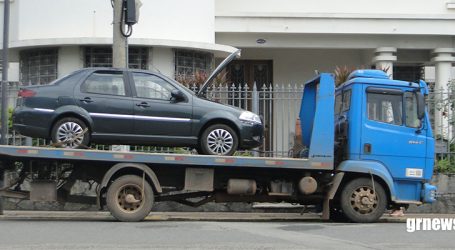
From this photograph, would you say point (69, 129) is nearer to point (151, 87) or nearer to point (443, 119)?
point (151, 87)

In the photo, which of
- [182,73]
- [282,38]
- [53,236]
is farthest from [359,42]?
[53,236]

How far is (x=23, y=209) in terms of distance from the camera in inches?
552

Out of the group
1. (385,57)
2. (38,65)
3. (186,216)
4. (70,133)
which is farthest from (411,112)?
(38,65)

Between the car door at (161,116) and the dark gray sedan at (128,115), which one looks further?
the car door at (161,116)

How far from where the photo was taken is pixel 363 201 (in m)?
11.4

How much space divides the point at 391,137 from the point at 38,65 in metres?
9.35

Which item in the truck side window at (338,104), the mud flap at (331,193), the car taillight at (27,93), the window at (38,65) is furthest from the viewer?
the window at (38,65)

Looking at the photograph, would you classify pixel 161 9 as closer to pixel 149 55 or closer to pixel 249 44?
pixel 149 55

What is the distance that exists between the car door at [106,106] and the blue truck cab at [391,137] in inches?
152

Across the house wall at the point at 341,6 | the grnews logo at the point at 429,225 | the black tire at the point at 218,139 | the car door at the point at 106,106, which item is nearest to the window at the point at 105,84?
the car door at the point at 106,106

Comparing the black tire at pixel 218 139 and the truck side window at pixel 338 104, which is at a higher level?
the truck side window at pixel 338 104

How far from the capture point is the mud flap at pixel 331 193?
1134 cm

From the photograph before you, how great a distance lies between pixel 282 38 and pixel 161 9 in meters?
4.04

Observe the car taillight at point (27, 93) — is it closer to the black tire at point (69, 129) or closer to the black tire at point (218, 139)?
the black tire at point (69, 129)
